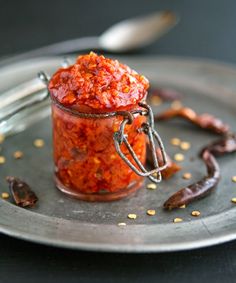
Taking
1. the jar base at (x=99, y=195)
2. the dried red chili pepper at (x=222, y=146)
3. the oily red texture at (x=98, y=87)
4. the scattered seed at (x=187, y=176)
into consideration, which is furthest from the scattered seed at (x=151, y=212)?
the dried red chili pepper at (x=222, y=146)

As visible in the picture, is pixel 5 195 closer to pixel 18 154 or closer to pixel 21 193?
pixel 21 193

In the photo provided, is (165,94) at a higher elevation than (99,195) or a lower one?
lower

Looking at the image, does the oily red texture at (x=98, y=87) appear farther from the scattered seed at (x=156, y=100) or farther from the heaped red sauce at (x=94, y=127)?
the scattered seed at (x=156, y=100)

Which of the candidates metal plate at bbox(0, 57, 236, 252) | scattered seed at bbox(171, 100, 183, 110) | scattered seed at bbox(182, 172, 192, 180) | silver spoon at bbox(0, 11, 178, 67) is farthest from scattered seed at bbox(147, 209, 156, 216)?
silver spoon at bbox(0, 11, 178, 67)

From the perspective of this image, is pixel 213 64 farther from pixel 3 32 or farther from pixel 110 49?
pixel 3 32

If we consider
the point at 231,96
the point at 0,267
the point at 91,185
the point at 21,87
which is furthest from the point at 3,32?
the point at 0,267

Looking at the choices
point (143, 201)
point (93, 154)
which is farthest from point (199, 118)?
point (93, 154)

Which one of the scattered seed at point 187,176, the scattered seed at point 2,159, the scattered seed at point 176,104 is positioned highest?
the scattered seed at point 2,159
